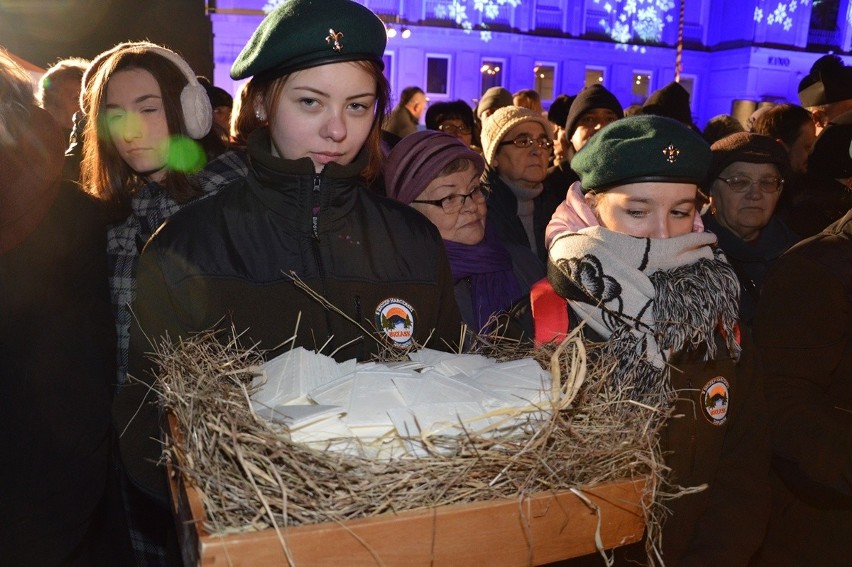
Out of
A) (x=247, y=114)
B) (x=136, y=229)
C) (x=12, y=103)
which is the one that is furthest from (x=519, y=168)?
(x=12, y=103)

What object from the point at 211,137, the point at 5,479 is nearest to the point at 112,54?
the point at 211,137

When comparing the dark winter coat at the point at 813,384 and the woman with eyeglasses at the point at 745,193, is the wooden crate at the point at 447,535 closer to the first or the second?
the dark winter coat at the point at 813,384

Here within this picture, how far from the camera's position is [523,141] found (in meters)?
4.46

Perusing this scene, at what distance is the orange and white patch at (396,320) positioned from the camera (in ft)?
6.11

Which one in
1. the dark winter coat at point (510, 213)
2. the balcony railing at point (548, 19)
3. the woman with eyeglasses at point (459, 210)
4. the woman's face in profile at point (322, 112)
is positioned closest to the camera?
the woman's face in profile at point (322, 112)

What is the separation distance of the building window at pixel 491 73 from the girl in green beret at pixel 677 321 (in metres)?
32.5

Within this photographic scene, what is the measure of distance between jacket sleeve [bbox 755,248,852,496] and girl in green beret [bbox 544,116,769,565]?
0.20m

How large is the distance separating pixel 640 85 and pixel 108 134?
37.8m

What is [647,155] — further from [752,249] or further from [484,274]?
[752,249]

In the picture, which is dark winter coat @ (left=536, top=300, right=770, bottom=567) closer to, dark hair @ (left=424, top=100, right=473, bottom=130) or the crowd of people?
the crowd of people

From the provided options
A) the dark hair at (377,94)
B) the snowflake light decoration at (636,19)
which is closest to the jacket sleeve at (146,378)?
the dark hair at (377,94)

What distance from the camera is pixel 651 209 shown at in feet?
7.54

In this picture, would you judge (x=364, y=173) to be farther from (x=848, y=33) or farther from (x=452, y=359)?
(x=848, y=33)

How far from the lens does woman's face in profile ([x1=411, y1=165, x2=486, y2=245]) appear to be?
10.2 feet
